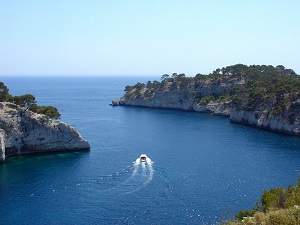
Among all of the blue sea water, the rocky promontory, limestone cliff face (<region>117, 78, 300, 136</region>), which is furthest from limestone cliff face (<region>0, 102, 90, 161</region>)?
→ the rocky promontory

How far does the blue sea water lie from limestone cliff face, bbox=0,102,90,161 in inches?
93.5

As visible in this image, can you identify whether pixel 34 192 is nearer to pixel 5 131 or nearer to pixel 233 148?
pixel 5 131

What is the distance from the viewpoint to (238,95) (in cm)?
12312

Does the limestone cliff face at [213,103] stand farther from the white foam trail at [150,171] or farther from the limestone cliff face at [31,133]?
the limestone cliff face at [31,133]

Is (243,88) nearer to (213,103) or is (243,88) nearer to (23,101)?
(213,103)

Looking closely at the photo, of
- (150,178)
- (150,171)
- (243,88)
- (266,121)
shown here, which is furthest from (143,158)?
(243,88)

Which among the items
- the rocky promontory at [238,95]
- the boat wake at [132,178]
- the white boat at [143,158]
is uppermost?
the rocky promontory at [238,95]

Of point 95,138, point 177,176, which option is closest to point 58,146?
point 95,138

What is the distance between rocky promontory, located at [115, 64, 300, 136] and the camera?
96875 millimetres

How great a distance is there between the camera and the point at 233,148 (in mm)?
75125

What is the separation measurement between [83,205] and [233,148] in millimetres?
41308

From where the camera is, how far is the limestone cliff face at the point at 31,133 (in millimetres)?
66812

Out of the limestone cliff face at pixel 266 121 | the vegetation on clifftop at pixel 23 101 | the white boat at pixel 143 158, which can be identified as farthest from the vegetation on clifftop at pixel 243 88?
the vegetation on clifftop at pixel 23 101

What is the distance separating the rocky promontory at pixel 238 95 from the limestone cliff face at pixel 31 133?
5627 centimetres
